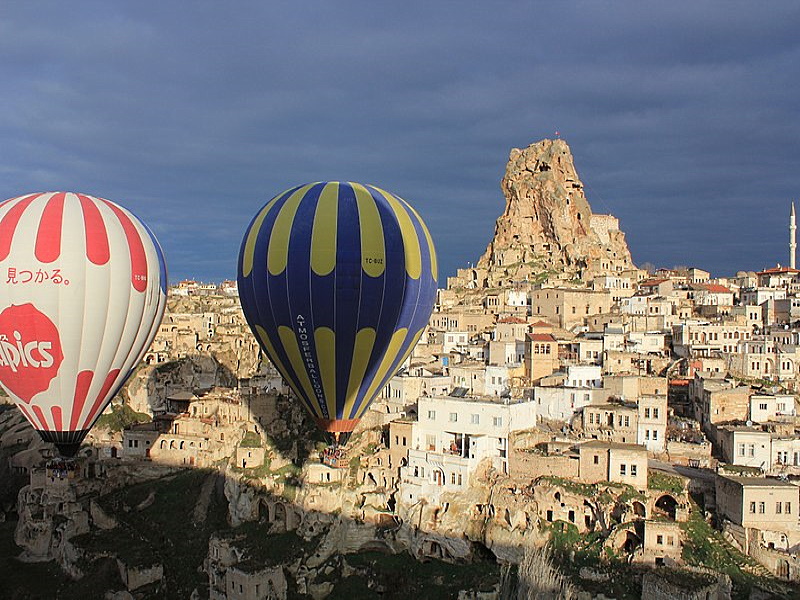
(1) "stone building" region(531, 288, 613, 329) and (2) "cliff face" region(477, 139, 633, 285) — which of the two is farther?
(2) "cliff face" region(477, 139, 633, 285)

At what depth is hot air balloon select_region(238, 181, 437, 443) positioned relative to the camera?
2570 centimetres

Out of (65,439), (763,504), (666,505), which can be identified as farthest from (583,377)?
(65,439)

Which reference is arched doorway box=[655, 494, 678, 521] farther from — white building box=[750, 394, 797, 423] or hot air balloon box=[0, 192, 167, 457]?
hot air balloon box=[0, 192, 167, 457]

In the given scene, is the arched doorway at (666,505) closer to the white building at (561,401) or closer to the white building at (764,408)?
the white building at (561,401)

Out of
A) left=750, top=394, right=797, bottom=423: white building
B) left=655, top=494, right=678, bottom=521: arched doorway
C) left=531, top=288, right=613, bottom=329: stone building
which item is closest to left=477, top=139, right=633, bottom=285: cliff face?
A: left=531, top=288, right=613, bottom=329: stone building

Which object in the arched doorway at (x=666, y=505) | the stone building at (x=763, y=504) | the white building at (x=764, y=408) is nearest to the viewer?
the stone building at (x=763, y=504)

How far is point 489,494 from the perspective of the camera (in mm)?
29953

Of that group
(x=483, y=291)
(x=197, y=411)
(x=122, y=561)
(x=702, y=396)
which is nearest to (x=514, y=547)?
(x=702, y=396)

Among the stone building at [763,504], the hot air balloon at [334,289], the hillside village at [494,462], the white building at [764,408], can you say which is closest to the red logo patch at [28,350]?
the hillside village at [494,462]

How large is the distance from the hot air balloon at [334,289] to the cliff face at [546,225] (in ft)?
177

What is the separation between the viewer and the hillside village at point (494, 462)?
26.8 m

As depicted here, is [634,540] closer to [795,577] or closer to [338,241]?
[795,577]

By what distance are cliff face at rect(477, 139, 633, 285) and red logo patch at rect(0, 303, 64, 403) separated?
5756cm

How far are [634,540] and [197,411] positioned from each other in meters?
26.4
